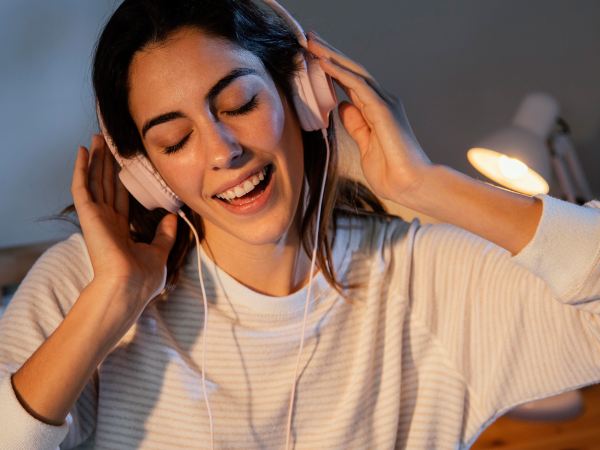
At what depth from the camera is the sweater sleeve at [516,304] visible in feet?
2.77

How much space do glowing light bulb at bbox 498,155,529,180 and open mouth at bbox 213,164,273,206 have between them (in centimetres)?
64

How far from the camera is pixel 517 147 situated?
4.21 ft

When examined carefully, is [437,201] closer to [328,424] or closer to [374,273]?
[374,273]

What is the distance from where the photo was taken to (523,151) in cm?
128

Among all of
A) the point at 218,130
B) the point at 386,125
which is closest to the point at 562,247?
the point at 386,125

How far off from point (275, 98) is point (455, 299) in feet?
1.84

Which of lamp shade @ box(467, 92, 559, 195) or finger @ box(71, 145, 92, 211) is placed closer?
finger @ box(71, 145, 92, 211)

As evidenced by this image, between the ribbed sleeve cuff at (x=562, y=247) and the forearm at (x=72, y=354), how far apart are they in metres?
0.71

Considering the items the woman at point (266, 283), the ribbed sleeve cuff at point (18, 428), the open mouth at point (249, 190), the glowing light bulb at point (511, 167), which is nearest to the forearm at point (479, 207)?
the woman at point (266, 283)

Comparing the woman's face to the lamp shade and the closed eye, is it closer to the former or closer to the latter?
the closed eye

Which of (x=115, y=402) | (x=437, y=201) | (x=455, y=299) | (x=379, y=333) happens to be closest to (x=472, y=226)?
(x=437, y=201)

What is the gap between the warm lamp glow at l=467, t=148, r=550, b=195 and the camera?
1.24 m

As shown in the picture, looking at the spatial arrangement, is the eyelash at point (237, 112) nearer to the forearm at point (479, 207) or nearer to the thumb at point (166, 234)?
the thumb at point (166, 234)

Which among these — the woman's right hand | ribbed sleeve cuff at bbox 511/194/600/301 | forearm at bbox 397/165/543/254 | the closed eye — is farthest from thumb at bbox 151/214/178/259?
ribbed sleeve cuff at bbox 511/194/600/301
